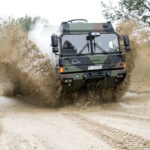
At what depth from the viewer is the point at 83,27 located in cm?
847

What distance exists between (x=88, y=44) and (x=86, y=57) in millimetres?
505

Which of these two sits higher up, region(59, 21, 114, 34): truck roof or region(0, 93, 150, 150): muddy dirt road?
region(59, 21, 114, 34): truck roof

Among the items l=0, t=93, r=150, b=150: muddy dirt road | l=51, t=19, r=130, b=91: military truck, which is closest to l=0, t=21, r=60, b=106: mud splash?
l=51, t=19, r=130, b=91: military truck

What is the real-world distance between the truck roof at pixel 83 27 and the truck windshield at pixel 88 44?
9.6 inches

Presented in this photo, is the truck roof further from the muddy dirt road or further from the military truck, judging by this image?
the muddy dirt road

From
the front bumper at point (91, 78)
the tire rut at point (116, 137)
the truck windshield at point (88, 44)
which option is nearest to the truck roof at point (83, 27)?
the truck windshield at point (88, 44)

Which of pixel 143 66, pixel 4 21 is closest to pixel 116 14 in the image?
pixel 143 66

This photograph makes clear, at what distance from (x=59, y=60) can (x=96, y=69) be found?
1.16 meters

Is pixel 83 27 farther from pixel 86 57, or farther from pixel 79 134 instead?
pixel 79 134

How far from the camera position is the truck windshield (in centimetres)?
794

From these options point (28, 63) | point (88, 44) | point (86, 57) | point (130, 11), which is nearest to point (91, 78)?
point (86, 57)

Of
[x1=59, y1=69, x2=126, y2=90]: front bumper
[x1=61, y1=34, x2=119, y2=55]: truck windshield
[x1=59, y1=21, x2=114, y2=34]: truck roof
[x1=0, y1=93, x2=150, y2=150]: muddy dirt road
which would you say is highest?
[x1=59, y1=21, x2=114, y2=34]: truck roof

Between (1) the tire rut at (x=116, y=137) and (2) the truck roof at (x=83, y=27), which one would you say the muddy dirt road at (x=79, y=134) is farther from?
(2) the truck roof at (x=83, y=27)

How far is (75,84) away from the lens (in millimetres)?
7902
